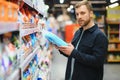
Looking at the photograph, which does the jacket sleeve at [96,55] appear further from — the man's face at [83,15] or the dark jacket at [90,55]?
the man's face at [83,15]

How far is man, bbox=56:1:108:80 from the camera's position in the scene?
114 inches

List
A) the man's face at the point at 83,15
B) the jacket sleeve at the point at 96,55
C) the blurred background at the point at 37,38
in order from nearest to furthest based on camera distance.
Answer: the blurred background at the point at 37,38 → the jacket sleeve at the point at 96,55 → the man's face at the point at 83,15

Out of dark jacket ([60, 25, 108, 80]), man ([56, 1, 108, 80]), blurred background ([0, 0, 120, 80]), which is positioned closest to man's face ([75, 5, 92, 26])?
man ([56, 1, 108, 80])

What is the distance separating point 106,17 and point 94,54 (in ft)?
29.6

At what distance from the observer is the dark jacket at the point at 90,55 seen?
2904 mm

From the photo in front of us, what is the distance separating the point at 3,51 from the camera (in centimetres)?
174

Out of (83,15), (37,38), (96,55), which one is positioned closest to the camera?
(96,55)

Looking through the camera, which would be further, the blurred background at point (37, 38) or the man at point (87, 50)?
the man at point (87, 50)

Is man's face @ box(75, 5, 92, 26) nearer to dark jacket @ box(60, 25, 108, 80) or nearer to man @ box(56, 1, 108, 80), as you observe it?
man @ box(56, 1, 108, 80)

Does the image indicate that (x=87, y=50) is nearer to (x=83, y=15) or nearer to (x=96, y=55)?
(x=96, y=55)

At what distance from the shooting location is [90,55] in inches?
116

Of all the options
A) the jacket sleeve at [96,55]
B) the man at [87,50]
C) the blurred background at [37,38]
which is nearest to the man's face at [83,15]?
the man at [87,50]

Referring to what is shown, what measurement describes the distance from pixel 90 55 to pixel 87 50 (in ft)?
0.37

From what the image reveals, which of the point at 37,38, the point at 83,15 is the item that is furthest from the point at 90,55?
the point at 37,38
